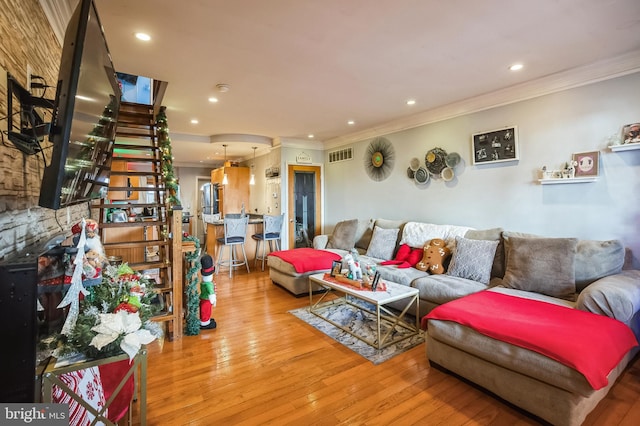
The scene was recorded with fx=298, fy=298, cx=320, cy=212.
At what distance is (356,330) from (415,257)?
1302mm

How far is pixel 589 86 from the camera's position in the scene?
2.83m

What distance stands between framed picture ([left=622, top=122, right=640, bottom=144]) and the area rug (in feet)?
8.17

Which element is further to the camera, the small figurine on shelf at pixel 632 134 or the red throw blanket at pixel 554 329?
the small figurine on shelf at pixel 632 134

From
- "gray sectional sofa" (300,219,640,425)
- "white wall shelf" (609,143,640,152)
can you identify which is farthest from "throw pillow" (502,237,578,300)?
"white wall shelf" (609,143,640,152)

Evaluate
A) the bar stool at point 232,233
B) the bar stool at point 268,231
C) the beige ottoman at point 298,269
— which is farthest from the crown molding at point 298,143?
the beige ottoman at point 298,269

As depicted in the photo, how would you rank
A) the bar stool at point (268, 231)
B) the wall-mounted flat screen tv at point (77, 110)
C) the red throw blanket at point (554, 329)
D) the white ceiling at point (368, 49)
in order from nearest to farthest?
the wall-mounted flat screen tv at point (77, 110) < the red throw blanket at point (554, 329) < the white ceiling at point (368, 49) < the bar stool at point (268, 231)

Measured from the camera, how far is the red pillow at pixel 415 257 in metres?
3.75

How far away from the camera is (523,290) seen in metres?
2.71

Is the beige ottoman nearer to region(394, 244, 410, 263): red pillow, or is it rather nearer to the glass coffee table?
the glass coffee table

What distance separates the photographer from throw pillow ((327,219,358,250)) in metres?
4.84

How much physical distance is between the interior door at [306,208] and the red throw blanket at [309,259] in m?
1.81

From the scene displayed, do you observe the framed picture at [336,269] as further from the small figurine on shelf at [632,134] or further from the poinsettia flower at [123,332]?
the small figurine on shelf at [632,134]

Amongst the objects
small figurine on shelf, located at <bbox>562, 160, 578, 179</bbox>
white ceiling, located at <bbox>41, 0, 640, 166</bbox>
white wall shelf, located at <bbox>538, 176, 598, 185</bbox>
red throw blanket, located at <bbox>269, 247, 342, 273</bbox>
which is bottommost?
red throw blanket, located at <bbox>269, 247, 342, 273</bbox>

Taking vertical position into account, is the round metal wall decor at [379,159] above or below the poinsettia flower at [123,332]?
above
